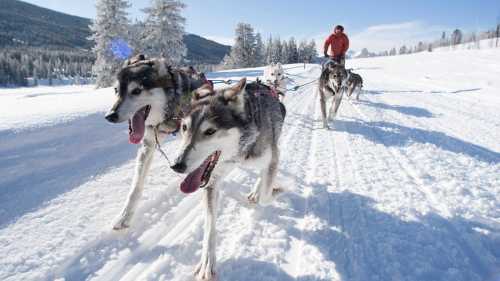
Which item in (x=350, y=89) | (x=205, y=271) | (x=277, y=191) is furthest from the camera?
(x=350, y=89)

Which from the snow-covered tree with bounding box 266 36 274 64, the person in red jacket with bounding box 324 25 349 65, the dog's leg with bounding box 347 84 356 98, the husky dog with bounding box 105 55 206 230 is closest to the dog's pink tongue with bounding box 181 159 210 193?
the husky dog with bounding box 105 55 206 230

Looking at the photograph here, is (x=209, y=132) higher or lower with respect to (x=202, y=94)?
lower

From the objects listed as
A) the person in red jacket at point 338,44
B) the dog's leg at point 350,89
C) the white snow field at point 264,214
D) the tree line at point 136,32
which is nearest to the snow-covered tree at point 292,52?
the tree line at point 136,32

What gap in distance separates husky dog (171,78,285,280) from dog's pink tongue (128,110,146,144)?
26.9 inches

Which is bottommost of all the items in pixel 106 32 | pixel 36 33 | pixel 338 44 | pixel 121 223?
pixel 121 223

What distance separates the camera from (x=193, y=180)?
2256 mm

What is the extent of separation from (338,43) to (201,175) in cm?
729

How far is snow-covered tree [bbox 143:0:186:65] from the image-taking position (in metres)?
26.4

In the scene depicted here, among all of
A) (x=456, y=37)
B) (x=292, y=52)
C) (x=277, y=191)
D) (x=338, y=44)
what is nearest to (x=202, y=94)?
(x=277, y=191)

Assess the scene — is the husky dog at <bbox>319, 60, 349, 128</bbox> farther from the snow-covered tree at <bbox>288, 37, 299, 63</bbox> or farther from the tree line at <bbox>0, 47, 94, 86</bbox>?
the snow-covered tree at <bbox>288, 37, 299, 63</bbox>

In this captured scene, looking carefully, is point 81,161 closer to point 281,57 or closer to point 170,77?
point 170,77

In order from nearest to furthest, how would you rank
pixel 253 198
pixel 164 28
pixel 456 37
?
pixel 253 198
pixel 164 28
pixel 456 37

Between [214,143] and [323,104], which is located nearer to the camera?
[214,143]

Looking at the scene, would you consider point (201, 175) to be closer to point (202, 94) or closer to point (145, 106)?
point (202, 94)
